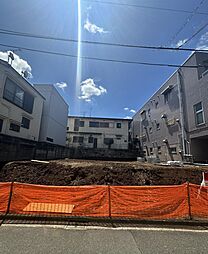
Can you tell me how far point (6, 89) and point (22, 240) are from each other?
618 inches

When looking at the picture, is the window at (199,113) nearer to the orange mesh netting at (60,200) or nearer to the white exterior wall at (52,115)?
the orange mesh netting at (60,200)

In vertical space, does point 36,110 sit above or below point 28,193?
above

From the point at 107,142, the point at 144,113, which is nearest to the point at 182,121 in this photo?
the point at 144,113

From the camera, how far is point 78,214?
4.31 m

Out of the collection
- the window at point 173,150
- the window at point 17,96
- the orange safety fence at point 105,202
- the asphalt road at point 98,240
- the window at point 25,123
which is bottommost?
the asphalt road at point 98,240

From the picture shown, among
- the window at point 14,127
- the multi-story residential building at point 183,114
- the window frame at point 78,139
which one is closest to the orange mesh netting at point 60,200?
the multi-story residential building at point 183,114

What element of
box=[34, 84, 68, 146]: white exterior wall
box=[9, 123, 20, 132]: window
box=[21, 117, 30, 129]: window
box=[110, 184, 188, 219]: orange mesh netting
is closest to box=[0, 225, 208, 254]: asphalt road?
box=[110, 184, 188, 219]: orange mesh netting

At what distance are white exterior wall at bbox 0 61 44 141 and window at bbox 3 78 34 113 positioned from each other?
14.1 inches

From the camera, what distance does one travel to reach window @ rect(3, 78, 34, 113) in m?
15.9

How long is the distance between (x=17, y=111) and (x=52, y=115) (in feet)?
26.0

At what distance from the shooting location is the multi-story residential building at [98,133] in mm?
34219

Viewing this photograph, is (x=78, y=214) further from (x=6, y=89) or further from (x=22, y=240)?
(x=6, y=89)

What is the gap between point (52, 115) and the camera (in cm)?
2516

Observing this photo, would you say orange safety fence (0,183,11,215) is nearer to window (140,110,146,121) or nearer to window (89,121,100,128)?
window (140,110,146,121)
